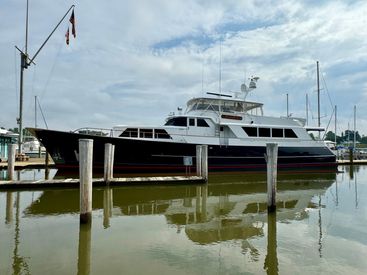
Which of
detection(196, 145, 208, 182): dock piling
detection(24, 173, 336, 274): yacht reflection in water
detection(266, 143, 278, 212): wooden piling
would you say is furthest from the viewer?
detection(196, 145, 208, 182): dock piling

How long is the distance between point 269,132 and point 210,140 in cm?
410

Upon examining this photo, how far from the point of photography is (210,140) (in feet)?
62.8

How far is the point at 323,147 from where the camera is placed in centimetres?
2225

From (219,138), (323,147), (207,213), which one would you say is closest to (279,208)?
(207,213)

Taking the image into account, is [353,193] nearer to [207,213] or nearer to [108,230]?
[207,213]

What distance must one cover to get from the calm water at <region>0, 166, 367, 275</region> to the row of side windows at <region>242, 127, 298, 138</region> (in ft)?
27.6

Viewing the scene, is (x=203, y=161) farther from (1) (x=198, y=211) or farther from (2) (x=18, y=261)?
(2) (x=18, y=261)

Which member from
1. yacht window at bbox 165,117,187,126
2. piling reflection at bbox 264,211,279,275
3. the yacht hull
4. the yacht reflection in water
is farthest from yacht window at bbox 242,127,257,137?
piling reflection at bbox 264,211,279,275

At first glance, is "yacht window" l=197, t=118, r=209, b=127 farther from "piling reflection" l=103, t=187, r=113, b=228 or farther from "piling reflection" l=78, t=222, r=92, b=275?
"piling reflection" l=78, t=222, r=92, b=275

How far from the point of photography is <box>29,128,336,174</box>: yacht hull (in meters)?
17.1

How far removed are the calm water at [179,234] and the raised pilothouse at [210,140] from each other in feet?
17.7

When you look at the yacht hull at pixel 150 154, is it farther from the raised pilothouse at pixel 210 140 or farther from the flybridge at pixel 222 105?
the flybridge at pixel 222 105

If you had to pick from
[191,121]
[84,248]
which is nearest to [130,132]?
[191,121]

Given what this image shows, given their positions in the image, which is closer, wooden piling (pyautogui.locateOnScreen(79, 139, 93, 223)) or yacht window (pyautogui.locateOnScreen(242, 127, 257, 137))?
wooden piling (pyautogui.locateOnScreen(79, 139, 93, 223))
